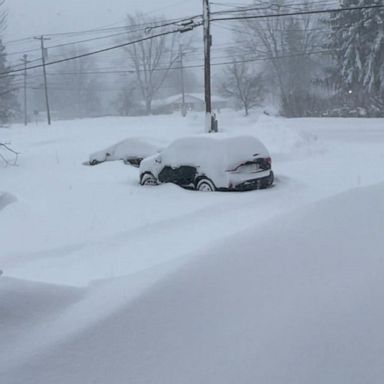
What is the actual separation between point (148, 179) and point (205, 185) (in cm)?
194

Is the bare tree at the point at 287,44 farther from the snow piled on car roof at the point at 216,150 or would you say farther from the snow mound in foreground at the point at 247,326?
the snow mound in foreground at the point at 247,326

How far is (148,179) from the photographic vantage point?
488 inches

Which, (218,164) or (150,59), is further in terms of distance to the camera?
(150,59)

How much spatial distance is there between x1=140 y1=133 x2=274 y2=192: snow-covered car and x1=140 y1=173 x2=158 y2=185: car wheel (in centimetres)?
46

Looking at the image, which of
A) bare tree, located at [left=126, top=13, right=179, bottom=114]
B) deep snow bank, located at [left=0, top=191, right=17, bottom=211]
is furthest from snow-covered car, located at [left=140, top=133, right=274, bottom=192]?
bare tree, located at [left=126, top=13, right=179, bottom=114]

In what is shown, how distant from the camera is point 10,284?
3270mm

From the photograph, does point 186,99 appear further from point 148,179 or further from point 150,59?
point 148,179

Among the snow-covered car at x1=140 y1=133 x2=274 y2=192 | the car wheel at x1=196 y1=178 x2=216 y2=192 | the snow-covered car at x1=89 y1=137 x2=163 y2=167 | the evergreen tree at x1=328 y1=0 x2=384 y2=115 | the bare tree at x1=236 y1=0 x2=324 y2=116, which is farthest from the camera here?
the bare tree at x1=236 y1=0 x2=324 y2=116

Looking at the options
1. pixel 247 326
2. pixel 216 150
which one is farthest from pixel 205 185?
pixel 247 326

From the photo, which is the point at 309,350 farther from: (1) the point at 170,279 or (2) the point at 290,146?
(2) the point at 290,146

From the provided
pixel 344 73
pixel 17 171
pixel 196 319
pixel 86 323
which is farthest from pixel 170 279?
pixel 344 73

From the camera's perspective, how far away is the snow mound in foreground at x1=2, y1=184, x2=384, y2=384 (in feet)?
8.79

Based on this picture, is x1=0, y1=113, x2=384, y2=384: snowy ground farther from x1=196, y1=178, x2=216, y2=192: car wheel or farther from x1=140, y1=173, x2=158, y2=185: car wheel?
x1=140, y1=173, x2=158, y2=185: car wheel

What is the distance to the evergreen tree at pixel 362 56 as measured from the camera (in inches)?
1454
